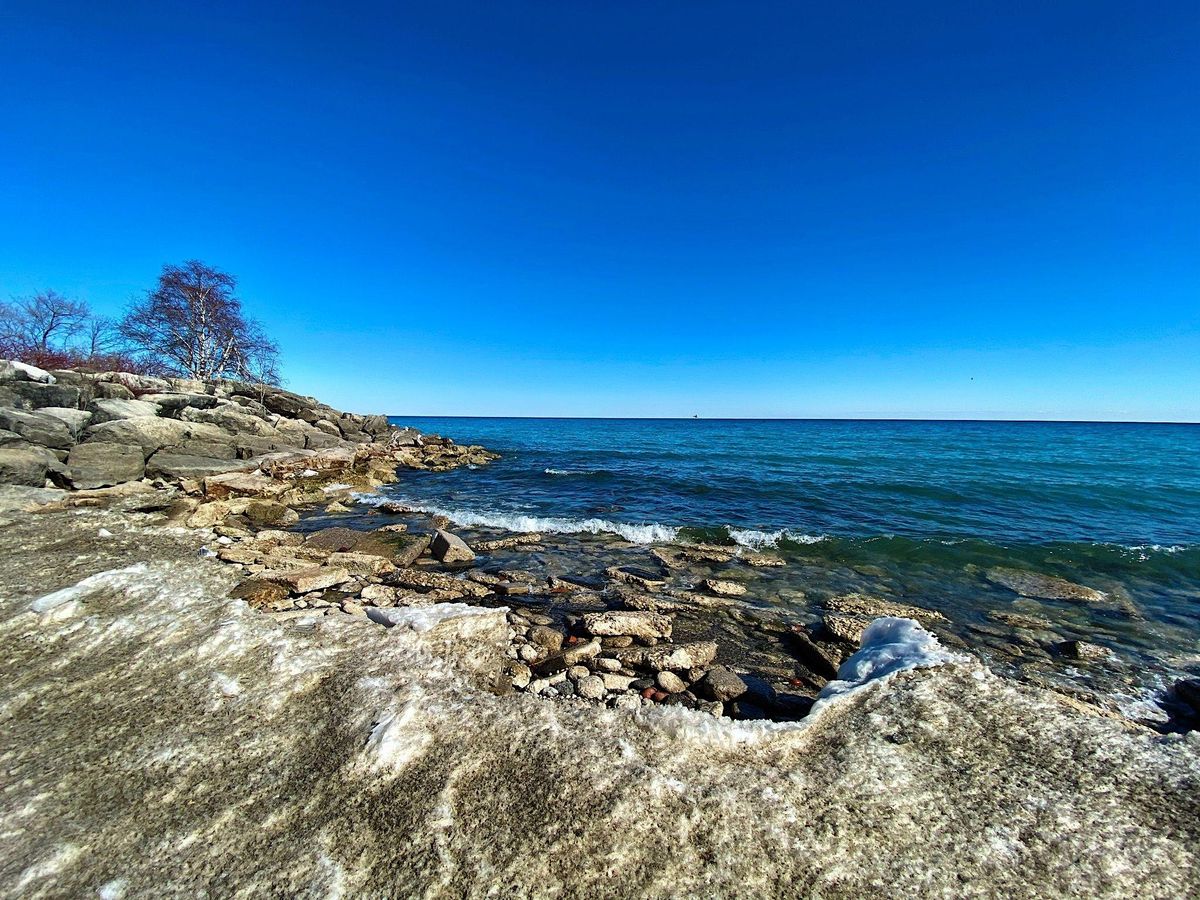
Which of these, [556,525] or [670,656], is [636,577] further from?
[556,525]

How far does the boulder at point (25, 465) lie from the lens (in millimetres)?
11180

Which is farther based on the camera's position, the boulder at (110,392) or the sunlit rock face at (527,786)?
the boulder at (110,392)

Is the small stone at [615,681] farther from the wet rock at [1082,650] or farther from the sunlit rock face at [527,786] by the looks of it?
the wet rock at [1082,650]

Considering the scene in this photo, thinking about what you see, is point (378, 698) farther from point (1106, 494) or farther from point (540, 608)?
point (1106, 494)

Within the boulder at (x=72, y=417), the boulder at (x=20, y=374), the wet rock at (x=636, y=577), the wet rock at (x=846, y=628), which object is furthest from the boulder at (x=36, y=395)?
the wet rock at (x=846, y=628)

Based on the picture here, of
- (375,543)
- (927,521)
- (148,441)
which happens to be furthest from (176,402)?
(927,521)

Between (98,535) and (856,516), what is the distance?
1993cm

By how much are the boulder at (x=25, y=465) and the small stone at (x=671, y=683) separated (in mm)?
16401

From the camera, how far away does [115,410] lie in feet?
52.3

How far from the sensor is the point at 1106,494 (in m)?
21.0

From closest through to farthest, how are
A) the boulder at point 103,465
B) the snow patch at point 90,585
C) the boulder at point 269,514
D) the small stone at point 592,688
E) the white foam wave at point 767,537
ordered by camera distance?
the small stone at point 592,688, the snow patch at point 90,585, the boulder at point 269,514, the white foam wave at point 767,537, the boulder at point 103,465

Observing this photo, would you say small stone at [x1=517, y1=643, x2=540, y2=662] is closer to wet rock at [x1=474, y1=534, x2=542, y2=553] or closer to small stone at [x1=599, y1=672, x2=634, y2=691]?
small stone at [x1=599, y1=672, x2=634, y2=691]

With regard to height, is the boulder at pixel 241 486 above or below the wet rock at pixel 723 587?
above

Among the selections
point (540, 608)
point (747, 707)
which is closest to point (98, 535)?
point (540, 608)
